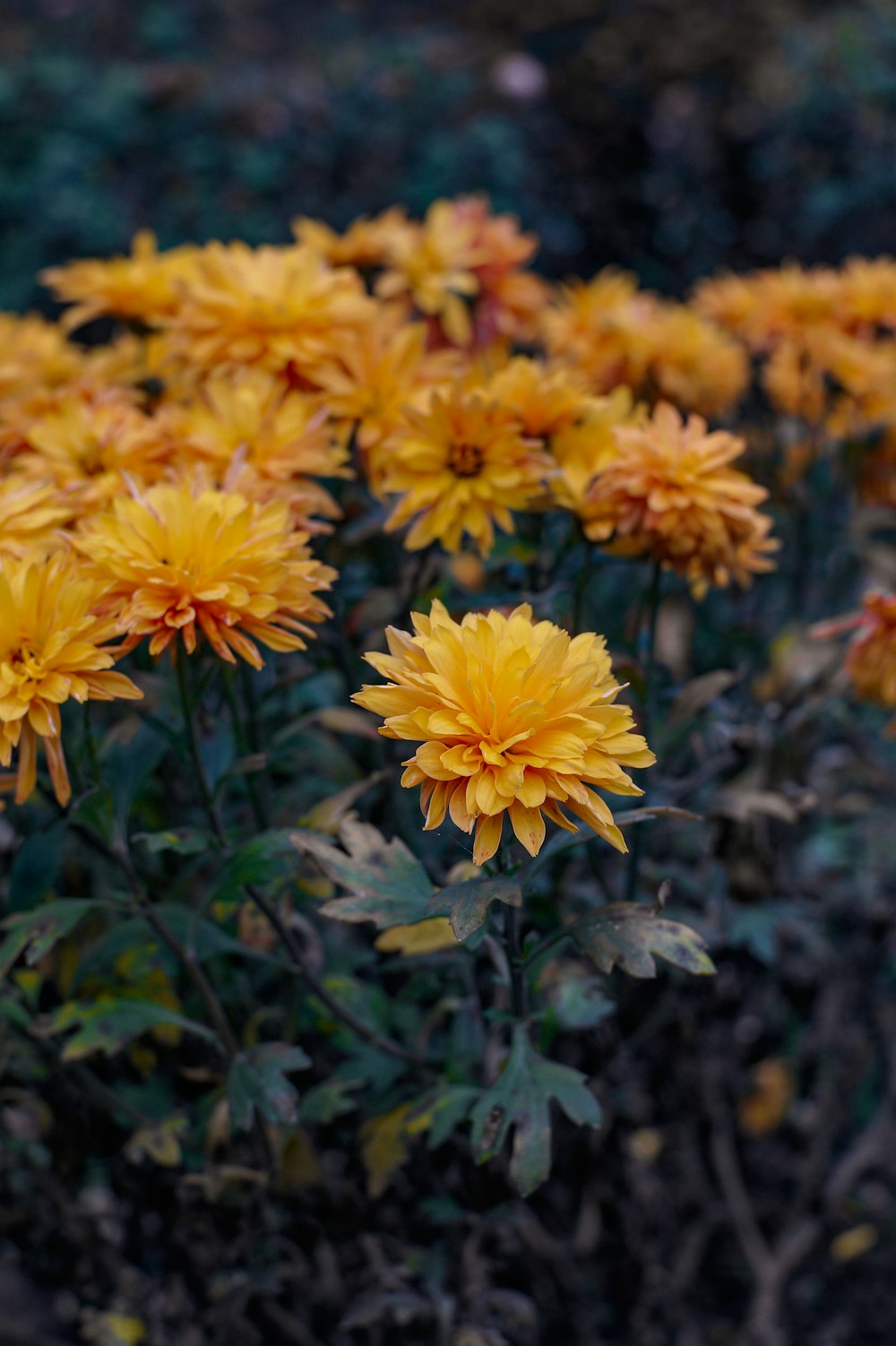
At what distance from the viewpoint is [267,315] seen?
1524mm

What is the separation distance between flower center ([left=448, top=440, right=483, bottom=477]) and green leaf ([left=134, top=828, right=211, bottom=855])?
1.67 feet

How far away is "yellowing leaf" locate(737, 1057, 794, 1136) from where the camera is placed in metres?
2.42

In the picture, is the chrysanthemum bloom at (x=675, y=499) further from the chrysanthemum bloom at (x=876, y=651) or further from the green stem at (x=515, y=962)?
the green stem at (x=515, y=962)

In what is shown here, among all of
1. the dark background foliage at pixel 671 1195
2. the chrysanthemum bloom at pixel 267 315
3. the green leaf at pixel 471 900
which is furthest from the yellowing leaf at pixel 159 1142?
the chrysanthemum bloom at pixel 267 315

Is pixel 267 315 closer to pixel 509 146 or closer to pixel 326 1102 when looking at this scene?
pixel 326 1102

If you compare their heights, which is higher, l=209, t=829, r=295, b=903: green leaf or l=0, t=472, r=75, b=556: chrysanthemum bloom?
l=0, t=472, r=75, b=556: chrysanthemum bloom

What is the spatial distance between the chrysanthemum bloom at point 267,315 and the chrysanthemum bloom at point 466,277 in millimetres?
300

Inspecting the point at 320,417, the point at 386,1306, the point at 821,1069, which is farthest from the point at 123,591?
the point at 821,1069

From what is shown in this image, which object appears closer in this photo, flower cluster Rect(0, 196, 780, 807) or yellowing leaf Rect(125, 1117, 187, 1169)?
flower cluster Rect(0, 196, 780, 807)

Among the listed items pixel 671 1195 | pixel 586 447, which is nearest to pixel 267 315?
pixel 586 447

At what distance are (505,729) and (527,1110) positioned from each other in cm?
45

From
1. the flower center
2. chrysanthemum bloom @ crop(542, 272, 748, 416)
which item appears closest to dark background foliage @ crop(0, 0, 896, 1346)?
chrysanthemum bloom @ crop(542, 272, 748, 416)

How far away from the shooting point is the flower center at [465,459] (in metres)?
1.39

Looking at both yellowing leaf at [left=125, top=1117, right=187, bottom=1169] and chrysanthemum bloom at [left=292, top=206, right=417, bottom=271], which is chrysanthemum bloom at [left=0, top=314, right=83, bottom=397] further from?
yellowing leaf at [left=125, top=1117, right=187, bottom=1169]
